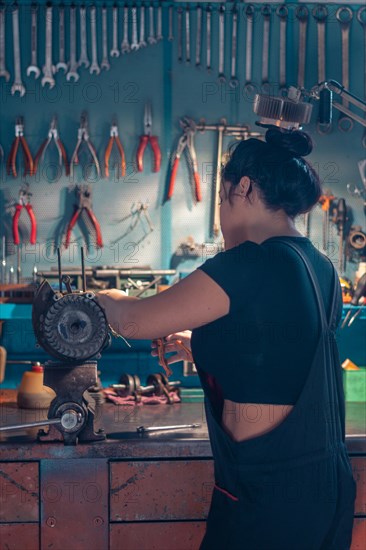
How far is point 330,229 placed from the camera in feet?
12.3

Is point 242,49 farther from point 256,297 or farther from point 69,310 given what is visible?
point 256,297

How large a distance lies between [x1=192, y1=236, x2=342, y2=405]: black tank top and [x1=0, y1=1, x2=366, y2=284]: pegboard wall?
1.95 metres

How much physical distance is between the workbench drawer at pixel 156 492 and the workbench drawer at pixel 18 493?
25 cm

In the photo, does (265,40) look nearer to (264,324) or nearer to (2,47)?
(2,47)

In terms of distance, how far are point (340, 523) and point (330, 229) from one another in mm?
2092

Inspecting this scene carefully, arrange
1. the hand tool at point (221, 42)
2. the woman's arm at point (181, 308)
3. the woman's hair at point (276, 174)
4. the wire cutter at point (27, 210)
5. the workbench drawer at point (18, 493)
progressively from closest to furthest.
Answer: the woman's arm at point (181, 308) < the woman's hair at point (276, 174) < the workbench drawer at point (18, 493) < the wire cutter at point (27, 210) < the hand tool at point (221, 42)

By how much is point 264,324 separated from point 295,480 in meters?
0.36

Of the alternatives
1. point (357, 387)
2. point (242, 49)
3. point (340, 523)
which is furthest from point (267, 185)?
point (242, 49)

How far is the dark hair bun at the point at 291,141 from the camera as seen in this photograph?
6.35 ft

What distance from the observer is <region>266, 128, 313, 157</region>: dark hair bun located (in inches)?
76.2

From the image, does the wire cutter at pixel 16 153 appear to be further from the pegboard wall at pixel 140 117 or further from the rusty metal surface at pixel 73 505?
the rusty metal surface at pixel 73 505

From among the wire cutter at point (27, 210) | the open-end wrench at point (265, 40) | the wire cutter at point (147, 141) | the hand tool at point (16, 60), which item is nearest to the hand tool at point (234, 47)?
the open-end wrench at point (265, 40)

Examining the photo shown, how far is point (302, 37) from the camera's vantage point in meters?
3.73

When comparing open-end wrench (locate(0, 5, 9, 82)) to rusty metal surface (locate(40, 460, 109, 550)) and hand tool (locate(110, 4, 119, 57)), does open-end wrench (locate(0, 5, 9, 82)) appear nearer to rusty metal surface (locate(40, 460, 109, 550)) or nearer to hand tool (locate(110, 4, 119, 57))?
hand tool (locate(110, 4, 119, 57))
